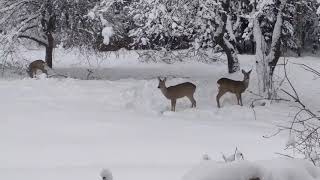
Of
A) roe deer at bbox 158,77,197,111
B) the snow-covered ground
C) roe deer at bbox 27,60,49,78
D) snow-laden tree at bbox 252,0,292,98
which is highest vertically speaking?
snow-laden tree at bbox 252,0,292,98

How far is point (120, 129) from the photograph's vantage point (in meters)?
10.3

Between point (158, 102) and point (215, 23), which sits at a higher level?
point (215, 23)

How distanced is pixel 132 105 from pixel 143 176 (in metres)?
6.70

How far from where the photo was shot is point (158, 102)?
13781 mm

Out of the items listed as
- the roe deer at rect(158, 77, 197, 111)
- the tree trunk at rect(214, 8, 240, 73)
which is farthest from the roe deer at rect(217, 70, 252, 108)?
the tree trunk at rect(214, 8, 240, 73)

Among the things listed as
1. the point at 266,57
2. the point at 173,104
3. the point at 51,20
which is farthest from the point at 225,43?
the point at 51,20

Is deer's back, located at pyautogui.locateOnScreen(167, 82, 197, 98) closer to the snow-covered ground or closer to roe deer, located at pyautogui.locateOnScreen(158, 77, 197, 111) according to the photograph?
roe deer, located at pyautogui.locateOnScreen(158, 77, 197, 111)

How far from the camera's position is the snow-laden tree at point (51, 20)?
60.6 feet

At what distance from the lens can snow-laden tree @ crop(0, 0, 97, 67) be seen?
18.5m

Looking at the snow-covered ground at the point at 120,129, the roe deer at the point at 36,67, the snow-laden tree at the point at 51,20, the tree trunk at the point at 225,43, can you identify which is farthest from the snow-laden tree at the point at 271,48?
the roe deer at the point at 36,67

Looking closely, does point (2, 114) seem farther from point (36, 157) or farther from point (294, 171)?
point (294, 171)

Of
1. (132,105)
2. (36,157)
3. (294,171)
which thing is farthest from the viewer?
(132,105)

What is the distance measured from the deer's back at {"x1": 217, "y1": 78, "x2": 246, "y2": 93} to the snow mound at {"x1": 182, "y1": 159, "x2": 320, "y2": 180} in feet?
36.2

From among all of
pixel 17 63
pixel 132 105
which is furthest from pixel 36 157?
pixel 17 63
